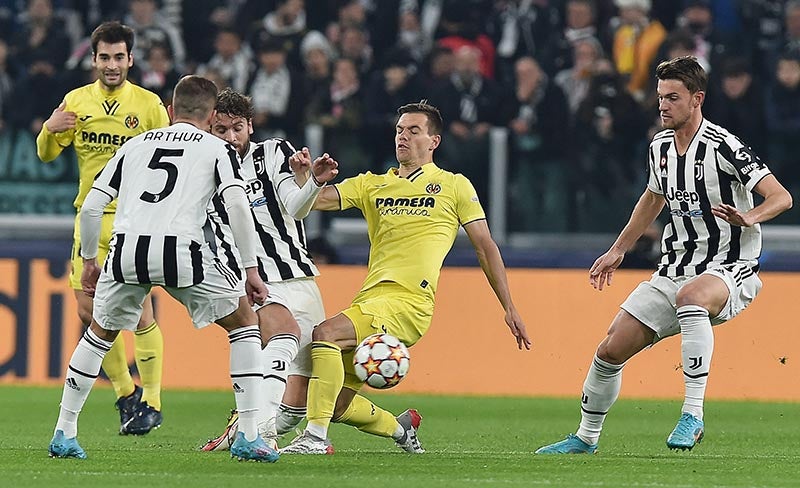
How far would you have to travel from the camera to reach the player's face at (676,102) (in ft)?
A: 26.0

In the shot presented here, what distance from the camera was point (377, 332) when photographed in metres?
7.84

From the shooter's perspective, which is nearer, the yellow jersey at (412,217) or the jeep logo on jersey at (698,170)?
the jeep logo on jersey at (698,170)

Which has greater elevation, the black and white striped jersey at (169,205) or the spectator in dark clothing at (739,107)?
the spectator in dark clothing at (739,107)

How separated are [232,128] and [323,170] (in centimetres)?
72

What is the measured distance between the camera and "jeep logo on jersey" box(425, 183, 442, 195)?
8.23m

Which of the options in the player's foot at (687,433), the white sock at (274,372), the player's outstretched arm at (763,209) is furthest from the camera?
the white sock at (274,372)

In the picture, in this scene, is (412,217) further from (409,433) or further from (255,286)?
(255,286)

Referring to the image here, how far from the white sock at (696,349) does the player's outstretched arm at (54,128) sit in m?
3.84

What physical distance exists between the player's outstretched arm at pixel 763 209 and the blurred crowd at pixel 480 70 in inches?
241

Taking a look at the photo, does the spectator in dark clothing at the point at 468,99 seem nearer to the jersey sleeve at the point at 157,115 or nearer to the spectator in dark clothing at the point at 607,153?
the spectator in dark clothing at the point at 607,153

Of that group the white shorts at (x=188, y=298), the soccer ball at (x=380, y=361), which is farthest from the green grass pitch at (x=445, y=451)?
the white shorts at (x=188, y=298)

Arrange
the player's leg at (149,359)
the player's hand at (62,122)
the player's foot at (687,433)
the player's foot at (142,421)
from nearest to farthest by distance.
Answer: the player's foot at (687,433) < the player's hand at (62,122) < the player's foot at (142,421) < the player's leg at (149,359)

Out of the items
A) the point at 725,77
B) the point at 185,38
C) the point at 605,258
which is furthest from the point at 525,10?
the point at 605,258

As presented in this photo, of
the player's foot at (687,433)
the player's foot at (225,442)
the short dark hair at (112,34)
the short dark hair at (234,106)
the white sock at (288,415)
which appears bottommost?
the player's foot at (225,442)
